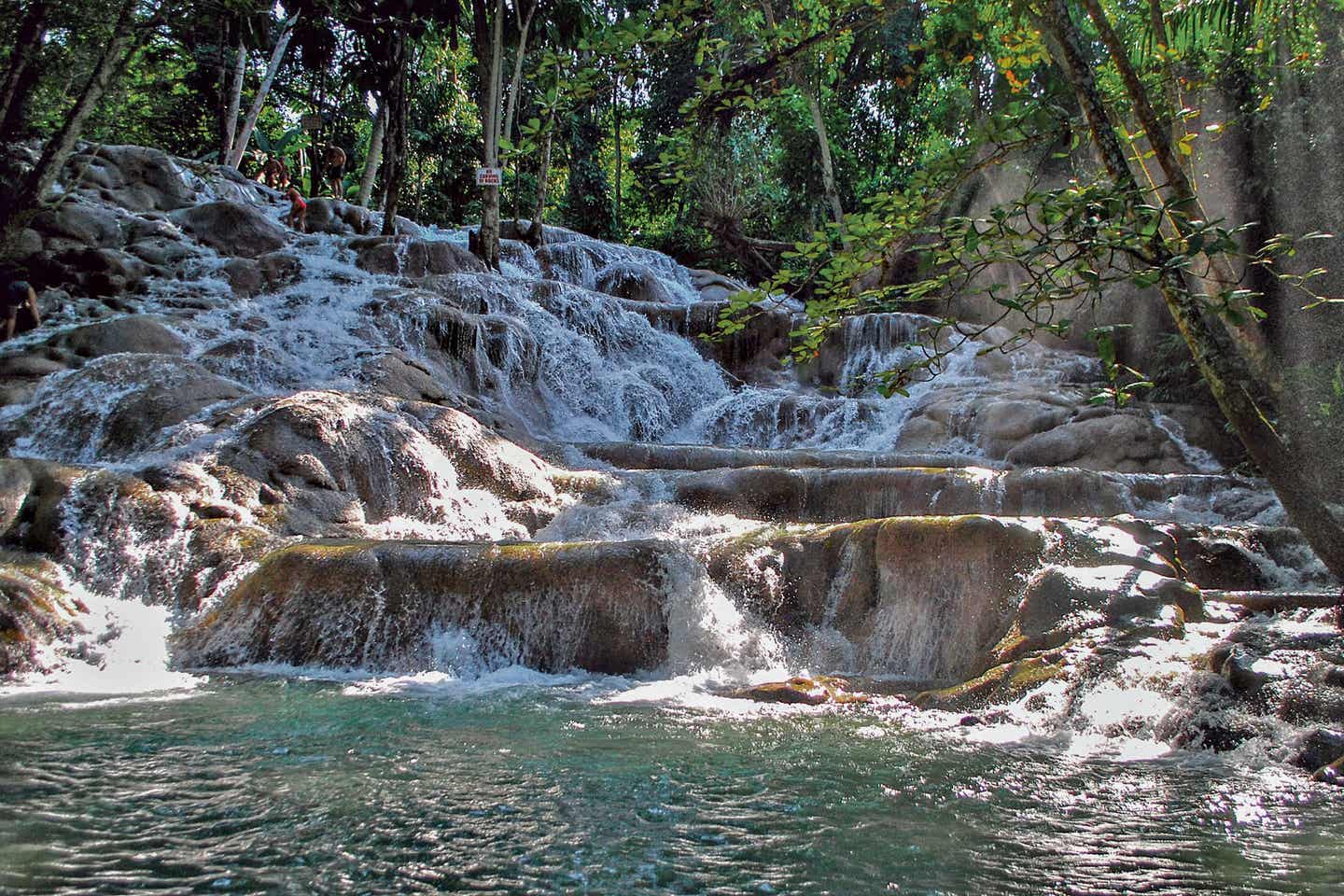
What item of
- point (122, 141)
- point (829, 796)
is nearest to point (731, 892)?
point (829, 796)

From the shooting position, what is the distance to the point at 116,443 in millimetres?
9008

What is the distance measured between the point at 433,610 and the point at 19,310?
8291mm

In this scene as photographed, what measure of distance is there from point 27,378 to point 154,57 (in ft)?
17.6

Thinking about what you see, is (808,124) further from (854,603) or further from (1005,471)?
(854,603)

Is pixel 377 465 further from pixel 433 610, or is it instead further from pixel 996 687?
pixel 996 687

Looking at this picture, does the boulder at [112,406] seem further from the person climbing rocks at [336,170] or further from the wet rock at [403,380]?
the person climbing rocks at [336,170]

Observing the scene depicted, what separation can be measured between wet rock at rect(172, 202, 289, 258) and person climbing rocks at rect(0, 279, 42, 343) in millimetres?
3946

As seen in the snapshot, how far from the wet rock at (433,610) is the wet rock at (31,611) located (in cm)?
73

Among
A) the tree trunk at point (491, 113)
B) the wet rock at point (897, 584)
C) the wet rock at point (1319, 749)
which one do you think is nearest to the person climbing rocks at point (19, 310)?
the tree trunk at point (491, 113)

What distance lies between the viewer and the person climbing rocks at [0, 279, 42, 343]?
11.3 m

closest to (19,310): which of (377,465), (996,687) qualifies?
(377,465)

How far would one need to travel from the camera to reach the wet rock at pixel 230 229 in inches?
607

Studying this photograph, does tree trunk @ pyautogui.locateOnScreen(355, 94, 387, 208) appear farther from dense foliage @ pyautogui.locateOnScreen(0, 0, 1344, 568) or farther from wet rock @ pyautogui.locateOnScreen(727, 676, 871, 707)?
wet rock @ pyautogui.locateOnScreen(727, 676, 871, 707)

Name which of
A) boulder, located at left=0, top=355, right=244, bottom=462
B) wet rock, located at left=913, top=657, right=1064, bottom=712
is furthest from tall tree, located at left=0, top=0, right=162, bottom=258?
wet rock, located at left=913, top=657, right=1064, bottom=712
